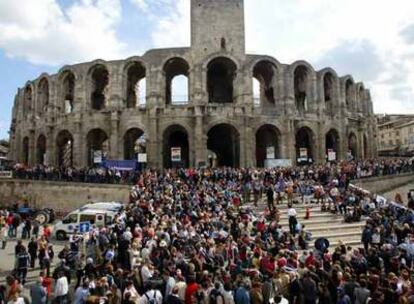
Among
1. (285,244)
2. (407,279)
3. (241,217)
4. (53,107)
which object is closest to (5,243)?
(241,217)

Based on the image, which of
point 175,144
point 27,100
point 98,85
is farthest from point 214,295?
point 27,100

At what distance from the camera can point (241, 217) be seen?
2161cm

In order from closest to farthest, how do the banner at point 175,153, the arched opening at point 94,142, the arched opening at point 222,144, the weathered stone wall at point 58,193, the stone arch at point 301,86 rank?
the weathered stone wall at point 58,193 → the banner at point 175,153 → the arched opening at point 94,142 → the stone arch at point 301,86 → the arched opening at point 222,144

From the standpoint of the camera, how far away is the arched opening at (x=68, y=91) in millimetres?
45500

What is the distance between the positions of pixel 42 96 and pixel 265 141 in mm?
22635

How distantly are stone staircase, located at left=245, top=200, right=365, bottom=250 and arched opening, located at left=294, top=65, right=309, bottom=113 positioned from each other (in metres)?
19.2

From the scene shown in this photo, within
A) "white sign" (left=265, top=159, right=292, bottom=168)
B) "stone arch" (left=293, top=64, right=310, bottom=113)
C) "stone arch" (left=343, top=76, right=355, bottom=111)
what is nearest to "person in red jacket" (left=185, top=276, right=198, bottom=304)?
"white sign" (left=265, top=159, right=292, bottom=168)

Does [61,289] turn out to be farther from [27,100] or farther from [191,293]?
[27,100]

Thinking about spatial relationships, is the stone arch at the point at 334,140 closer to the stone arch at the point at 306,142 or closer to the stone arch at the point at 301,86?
the stone arch at the point at 306,142

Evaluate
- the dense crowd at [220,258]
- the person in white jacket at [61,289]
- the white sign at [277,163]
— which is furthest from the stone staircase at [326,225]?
the white sign at [277,163]

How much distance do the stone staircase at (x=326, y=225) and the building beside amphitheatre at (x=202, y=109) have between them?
40.7 feet

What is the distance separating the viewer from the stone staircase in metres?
21.8

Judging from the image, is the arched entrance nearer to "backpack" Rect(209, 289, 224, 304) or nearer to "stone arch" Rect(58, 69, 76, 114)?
"stone arch" Rect(58, 69, 76, 114)

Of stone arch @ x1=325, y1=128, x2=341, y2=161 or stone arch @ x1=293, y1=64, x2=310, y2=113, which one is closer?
stone arch @ x1=293, y1=64, x2=310, y2=113
